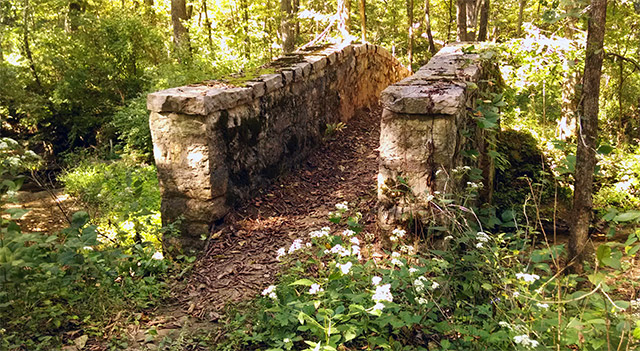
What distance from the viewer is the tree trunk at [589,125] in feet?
15.5

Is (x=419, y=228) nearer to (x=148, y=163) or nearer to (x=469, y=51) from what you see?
(x=469, y=51)

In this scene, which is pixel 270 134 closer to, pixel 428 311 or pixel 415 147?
pixel 415 147

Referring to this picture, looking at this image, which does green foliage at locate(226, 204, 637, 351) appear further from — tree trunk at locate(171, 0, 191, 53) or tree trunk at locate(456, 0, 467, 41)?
tree trunk at locate(171, 0, 191, 53)

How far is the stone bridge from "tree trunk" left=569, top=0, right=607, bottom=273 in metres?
1.08

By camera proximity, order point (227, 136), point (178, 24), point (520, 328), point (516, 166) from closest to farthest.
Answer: point (520, 328) → point (227, 136) → point (516, 166) → point (178, 24)

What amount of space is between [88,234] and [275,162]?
8.54 ft

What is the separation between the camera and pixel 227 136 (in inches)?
176

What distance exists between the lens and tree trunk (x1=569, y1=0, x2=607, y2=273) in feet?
15.5

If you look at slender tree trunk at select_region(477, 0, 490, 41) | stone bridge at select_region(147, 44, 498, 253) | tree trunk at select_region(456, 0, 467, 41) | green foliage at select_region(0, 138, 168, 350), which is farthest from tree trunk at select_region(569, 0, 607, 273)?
slender tree trunk at select_region(477, 0, 490, 41)

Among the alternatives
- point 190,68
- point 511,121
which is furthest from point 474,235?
point 190,68

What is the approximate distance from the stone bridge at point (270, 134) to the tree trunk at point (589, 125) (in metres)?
1.08

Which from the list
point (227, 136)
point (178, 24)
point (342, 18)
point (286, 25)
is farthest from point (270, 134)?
point (178, 24)

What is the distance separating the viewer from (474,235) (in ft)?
9.89

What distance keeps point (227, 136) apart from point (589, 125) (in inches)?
145
